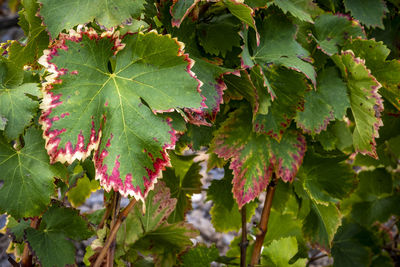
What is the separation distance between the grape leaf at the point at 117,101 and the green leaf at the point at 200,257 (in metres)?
0.46

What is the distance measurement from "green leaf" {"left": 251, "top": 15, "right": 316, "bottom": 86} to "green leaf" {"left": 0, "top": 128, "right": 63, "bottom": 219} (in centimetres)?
46

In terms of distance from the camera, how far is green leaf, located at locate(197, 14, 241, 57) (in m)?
0.87

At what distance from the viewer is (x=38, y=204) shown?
776 millimetres

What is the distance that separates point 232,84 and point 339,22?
350 millimetres

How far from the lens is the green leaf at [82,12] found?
0.74 metres

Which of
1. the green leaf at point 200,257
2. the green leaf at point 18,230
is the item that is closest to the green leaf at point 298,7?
the green leaf at point 200,257

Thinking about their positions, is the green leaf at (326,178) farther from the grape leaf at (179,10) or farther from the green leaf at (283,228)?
the grape leaf at (179,10)

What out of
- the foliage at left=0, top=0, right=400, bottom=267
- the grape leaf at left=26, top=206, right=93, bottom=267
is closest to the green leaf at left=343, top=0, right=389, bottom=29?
the foliage at left=0, top=0, right=400, bottom=267

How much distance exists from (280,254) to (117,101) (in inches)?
26.5

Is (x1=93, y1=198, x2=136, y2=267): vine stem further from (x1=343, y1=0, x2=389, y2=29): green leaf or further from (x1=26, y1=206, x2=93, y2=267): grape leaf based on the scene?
(x1=343, y1=0, x2=389, y2=29): green leaf

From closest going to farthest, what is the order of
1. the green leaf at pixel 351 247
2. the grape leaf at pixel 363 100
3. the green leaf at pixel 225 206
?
the grape leaf at pixel 363 100 → the green leaf at pixel 225 206 → the green leaf at pixel 351 247

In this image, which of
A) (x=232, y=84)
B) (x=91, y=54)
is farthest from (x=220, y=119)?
(x=91, y=54)

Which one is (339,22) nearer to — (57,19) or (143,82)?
(143,82)

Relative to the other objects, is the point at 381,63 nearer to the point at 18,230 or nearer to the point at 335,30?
the point at 335,30
